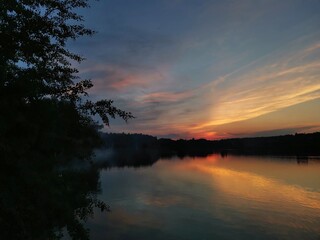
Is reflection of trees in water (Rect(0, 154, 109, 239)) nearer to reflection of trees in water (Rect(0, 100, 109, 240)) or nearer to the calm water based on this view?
reflection of trees in water (Rect(0, 100, 109, 240))

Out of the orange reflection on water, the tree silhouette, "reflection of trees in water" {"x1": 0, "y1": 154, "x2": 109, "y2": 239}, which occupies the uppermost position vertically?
the tree silhouette

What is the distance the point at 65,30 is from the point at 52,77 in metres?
1.39

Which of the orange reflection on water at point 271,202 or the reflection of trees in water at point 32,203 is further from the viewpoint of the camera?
the orange reflection on water at point 271,202

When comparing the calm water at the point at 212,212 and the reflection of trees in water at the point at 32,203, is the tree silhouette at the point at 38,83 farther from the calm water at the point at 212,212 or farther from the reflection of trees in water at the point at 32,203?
the calm water at the point at 212,212

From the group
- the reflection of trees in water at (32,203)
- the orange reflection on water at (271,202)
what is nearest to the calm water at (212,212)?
the orange reflection on water at (271,202)

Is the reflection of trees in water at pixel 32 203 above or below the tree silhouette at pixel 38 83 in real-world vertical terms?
below

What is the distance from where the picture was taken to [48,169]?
7.59 m

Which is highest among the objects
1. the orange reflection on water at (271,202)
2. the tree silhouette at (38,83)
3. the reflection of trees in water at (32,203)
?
the tree silhouette at (38,83)

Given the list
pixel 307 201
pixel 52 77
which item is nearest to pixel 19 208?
pixel 52 77

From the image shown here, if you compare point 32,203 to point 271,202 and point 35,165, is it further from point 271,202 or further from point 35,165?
point 271,202

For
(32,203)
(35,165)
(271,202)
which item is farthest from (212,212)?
(35,165)

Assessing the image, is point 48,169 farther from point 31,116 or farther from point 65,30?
point 65,30

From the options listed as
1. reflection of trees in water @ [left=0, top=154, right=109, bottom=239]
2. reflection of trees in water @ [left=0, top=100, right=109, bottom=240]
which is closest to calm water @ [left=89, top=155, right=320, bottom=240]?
reflection of trees in water @ [left=0, top=154, right=109, bottom=239]

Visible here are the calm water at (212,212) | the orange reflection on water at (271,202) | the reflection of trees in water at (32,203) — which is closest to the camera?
the reflection of trees in water at (32,203)
